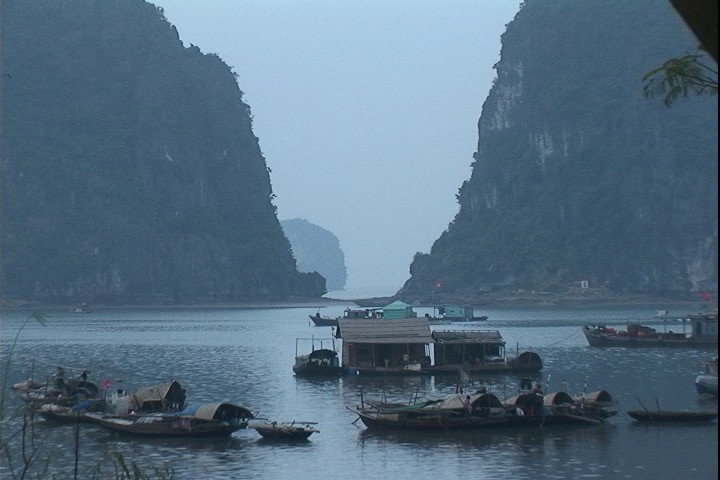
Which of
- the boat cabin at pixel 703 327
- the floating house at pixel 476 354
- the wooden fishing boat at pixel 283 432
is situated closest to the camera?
the wooden fishing boat at pixel 283 432

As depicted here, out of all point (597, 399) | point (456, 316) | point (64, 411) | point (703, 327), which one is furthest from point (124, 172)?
point (597, 399)

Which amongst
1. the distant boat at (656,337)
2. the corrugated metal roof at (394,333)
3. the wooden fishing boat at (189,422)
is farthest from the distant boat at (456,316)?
the wooden fishing boat at (189,422)

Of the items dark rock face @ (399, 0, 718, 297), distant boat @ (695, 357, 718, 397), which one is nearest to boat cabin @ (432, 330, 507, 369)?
distant boat @ (695, 357, 718, 397)

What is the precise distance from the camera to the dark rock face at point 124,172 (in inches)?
6491

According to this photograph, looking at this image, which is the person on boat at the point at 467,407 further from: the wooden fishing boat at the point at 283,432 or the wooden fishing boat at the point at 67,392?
the wooden fishing boat at the point at 67,392

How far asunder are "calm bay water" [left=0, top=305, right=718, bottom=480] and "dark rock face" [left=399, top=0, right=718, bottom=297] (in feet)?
254

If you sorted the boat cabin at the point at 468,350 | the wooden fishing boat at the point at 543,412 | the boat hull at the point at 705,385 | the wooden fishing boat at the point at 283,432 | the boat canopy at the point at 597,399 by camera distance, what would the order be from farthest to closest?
the boat cabin at the point at 468,350
the boat hull at the point at 705,385
the boat canopy at the point at 597,399
the wooden fishing boat at the point at 543,412
the wooden fishing boat at the point at 283,432

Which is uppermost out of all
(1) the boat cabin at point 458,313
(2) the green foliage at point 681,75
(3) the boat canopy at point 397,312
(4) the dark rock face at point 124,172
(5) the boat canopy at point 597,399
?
(4) the dark rock face at point 124,172

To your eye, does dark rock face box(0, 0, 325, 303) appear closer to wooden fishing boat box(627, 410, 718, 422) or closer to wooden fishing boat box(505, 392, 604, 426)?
wooden fishing boat box(505, 392, 604, 426)

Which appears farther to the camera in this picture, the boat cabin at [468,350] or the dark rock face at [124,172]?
the dark rock face at [124,172]

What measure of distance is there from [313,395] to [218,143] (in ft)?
487

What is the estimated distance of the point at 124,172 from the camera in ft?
582

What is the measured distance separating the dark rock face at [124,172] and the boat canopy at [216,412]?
420ft

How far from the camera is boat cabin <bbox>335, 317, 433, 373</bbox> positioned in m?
49.1
